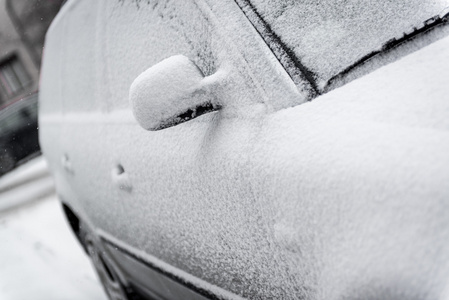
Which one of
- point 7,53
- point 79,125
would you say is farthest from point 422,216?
point 7,53

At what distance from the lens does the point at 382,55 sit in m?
1.05

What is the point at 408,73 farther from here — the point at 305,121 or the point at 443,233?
the point at 443,233

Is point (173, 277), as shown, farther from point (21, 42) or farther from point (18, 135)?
point (21, 42)

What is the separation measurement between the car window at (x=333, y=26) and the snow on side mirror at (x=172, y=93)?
21 centimetres

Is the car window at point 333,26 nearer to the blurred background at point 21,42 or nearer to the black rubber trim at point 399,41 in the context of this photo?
the black rubber trim at point 399,41

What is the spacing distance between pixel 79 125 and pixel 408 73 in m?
1.85

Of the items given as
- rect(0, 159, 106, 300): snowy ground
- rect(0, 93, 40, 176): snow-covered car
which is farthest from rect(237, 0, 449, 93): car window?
rect(0, 93, 40, 176): snow-covered car

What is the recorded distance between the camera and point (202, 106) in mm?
1137

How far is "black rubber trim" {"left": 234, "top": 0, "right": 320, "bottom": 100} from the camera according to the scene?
41.0 inches

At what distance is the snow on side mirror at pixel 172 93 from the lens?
1095mm

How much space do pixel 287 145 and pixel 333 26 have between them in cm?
37

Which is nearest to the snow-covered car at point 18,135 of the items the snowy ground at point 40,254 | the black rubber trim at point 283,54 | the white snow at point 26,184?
the white snow at point 26,184

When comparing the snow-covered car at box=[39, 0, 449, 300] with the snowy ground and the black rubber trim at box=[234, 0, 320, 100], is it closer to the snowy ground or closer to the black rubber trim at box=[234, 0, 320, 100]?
the black rubber trim at box=[234, 0, 320, 100]

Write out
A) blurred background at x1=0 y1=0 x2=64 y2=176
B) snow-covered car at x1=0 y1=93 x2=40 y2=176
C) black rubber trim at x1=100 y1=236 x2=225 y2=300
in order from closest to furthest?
1. black rubber trim at x1=100 y1=236 x2=225 y2=300
2. snow-covered car at x1=0 y1=93 x2=40 y2=176
3. blurred background at x1=0 y1=0 x2=64 y2=176
